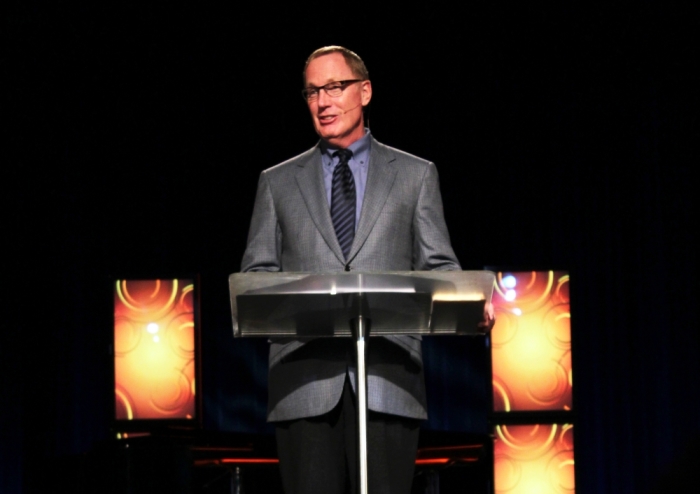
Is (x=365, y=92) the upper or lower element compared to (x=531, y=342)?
upper

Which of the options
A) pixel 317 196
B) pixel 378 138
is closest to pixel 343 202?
pixel 317 196

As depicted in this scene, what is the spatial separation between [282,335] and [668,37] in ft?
14.4

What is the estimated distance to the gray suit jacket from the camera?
2109 mm

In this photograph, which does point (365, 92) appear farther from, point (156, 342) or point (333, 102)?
point (156, 342)

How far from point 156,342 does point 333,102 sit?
3.17 m

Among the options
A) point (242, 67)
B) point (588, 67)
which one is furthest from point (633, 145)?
point (242, 67)

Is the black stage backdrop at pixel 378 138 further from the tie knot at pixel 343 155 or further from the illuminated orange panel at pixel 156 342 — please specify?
the tie knot at pixel 343 155

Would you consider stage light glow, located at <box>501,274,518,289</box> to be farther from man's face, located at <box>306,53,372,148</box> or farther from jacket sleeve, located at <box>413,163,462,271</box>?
man's face, located at <box>306,53,372,148</box>

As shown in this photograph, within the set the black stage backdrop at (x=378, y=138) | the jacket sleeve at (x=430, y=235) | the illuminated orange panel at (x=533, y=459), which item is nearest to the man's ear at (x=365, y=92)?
the jacket sleeve at (x=430, y=235)

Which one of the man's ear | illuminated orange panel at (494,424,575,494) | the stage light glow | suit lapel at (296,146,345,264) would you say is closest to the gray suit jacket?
suit lapel at (296,146,345,264)

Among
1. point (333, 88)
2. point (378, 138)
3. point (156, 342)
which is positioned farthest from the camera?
point (378, 138)

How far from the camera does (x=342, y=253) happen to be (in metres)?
2.19

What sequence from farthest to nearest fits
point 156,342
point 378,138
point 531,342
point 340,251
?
point 378,138
point 156,342
point 531,342
point 340,251

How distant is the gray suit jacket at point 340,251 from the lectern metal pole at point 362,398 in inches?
5.2
